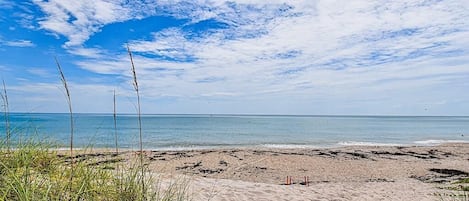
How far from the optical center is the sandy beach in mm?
8128

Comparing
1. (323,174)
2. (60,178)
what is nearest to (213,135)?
(323,174)

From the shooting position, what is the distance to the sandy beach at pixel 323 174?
8.13 meters

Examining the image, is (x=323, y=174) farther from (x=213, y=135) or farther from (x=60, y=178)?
(x=213, y=135)

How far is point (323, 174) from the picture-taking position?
15188 mm

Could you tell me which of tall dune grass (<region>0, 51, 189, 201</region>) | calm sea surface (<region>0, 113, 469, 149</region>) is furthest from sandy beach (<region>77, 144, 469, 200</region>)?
tall dune grass (<region>0, 51, 189, 201</region>)

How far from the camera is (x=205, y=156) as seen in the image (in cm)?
1975

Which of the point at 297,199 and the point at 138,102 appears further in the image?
the point at 297,199

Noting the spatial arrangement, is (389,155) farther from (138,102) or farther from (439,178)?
(138,102)

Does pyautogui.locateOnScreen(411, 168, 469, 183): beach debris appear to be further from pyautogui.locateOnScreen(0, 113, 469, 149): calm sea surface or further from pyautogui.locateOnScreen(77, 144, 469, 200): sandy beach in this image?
pyautogui.locateOnScreen(0, 113, 469, 149): calm sea surface

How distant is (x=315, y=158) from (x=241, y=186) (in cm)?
1282

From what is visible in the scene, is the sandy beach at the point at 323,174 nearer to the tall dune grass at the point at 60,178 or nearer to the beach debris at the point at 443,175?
the beach debris at the point at 443,175

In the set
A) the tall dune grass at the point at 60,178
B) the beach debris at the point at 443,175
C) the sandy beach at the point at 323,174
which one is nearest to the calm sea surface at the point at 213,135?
the tall dune grass at the point at 60,178

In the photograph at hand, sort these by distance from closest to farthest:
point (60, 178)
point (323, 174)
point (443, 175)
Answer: point (60, 178)
point (323, 174)
point (443, 175)

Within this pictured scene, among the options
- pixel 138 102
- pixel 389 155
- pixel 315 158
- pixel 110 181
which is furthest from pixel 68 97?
pixel 389 155
